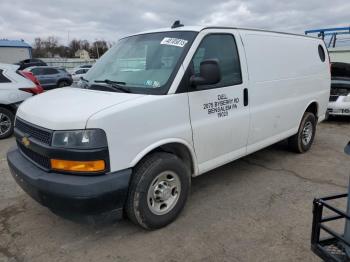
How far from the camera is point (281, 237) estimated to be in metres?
3.26

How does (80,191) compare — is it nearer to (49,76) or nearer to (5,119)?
(5,119)

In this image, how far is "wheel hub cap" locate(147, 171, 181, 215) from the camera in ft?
10.7

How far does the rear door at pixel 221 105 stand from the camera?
3.57 metres

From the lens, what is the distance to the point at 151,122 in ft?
10.1

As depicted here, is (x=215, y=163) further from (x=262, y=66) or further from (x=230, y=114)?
(x=262, y=66)

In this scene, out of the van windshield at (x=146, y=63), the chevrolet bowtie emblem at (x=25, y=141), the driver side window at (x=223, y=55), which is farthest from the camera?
the driver side window at (x=223, y=55)

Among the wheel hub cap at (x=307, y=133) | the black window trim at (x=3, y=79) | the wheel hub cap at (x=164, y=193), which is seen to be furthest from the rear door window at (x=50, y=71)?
the wheel hub cap at (x=164, y=193)

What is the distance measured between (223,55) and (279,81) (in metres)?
1.25

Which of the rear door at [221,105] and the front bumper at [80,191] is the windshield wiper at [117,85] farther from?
the front bumper at [80,191]

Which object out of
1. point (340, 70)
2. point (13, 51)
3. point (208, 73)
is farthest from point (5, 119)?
point (13, 51)

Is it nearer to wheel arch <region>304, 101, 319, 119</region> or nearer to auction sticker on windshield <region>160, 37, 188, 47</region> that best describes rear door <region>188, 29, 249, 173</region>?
auction sticker on windshield <region>160, 37, 188, 47</region>

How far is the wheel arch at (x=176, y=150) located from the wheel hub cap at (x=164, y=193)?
27 cm

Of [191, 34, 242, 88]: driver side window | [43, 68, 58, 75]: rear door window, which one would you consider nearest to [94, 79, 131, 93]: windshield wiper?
[191, 34, 242, 88]: driver side window

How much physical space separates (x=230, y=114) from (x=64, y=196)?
2108 mm
